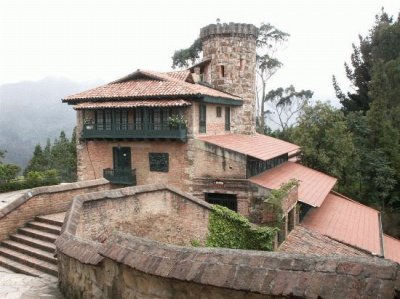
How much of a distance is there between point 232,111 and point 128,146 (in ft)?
26.7

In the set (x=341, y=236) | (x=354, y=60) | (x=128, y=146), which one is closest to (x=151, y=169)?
(x=128, y=146)

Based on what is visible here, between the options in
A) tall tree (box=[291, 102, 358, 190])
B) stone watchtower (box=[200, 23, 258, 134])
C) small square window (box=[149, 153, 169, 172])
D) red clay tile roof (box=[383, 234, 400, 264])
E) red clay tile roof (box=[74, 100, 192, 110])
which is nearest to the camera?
red clay tile roof (box=[383, 234, 400, 264])

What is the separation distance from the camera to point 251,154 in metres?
19.0

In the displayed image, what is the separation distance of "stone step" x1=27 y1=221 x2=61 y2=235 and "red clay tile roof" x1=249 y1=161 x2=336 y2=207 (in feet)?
32.9

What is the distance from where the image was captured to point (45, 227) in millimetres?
10609

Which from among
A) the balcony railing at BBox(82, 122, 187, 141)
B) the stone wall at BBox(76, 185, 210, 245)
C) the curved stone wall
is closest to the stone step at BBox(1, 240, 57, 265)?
the stone wall at BBox(76, 185, 210, 245)

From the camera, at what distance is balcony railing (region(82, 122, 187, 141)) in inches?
799

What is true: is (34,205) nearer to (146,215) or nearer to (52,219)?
(52,219)

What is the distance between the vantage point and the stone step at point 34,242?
960 cm

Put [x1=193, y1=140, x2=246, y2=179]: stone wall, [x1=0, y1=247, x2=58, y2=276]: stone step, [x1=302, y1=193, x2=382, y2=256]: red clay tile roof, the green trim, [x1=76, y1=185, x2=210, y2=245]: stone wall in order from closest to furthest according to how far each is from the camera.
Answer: [x1=0, y1=247, x2=58, y2=276]: stone step → [x1=76, y1=185, x2=210, y2=245]: stone wall → [x1=302, y1=193, x2=382, y2=256]: red clay tile roof → [x1=193, y1=140, x2=246, y2=179]: stone wall → the green trim

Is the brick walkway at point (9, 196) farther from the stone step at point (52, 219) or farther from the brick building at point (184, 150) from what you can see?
the stone step at point (52, 219)

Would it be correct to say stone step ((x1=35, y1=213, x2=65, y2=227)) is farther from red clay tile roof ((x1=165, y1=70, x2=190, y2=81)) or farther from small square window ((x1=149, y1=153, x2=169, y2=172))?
red clay tile roof ((x1=165, y1=70, x2=190, y2=81))

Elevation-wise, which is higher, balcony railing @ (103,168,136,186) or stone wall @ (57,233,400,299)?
stone wall @ (57,233,400,299)

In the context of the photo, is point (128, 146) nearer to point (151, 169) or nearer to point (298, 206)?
point (151, 169)
